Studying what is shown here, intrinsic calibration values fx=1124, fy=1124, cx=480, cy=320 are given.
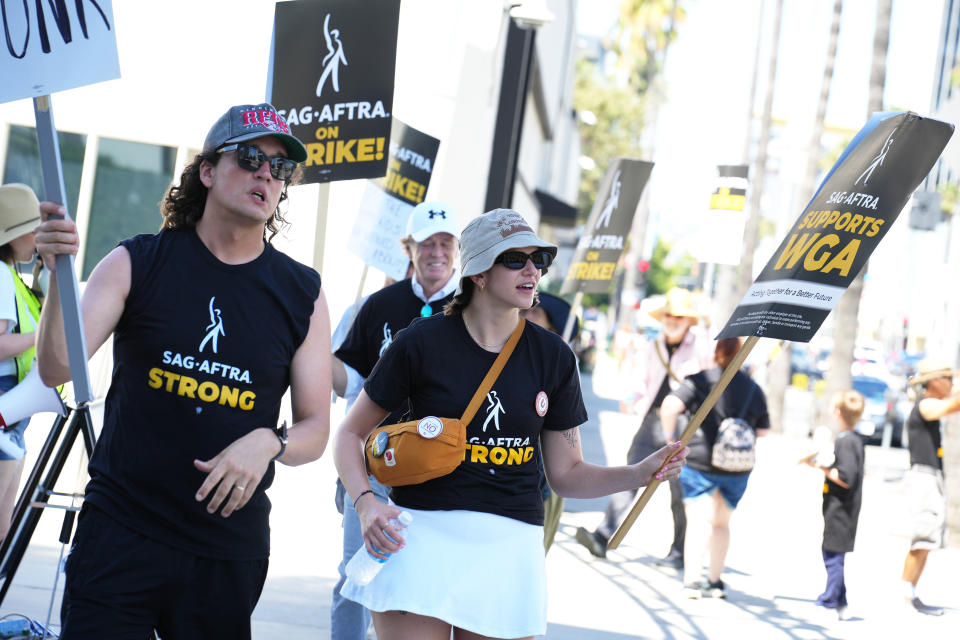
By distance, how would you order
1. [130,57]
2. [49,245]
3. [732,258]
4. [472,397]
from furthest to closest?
[130,57]
[732,258]
[472,397]
[49,245]

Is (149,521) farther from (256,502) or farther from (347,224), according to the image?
(347,224)

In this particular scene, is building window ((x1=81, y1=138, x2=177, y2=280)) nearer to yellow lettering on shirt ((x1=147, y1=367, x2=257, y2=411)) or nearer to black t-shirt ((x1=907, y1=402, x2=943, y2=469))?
black t-shirt ((x1=907, y1=402, x2=943, y2=469))

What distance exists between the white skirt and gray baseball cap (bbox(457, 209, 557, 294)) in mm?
735

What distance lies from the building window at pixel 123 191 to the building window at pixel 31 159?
232 millimetres

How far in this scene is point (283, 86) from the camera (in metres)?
5.71

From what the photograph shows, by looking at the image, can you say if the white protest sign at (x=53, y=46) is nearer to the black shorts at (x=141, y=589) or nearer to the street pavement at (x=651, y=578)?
the black shorts at (x=141, y=589)

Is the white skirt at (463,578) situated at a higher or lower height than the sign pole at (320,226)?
lower

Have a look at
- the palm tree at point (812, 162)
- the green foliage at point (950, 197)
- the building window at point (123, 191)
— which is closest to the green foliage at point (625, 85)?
the green foliage at point (950, 197)

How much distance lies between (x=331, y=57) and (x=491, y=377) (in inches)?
120

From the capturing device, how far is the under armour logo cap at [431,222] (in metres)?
5.04

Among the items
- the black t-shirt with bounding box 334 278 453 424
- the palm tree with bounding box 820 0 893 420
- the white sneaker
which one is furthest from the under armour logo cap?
the palm tree with bounding box 820 0 893 420

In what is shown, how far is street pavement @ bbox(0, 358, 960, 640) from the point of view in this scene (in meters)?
6.55

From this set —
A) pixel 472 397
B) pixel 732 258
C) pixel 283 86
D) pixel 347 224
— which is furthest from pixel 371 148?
pixel 347 224

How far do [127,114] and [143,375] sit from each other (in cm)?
1096
